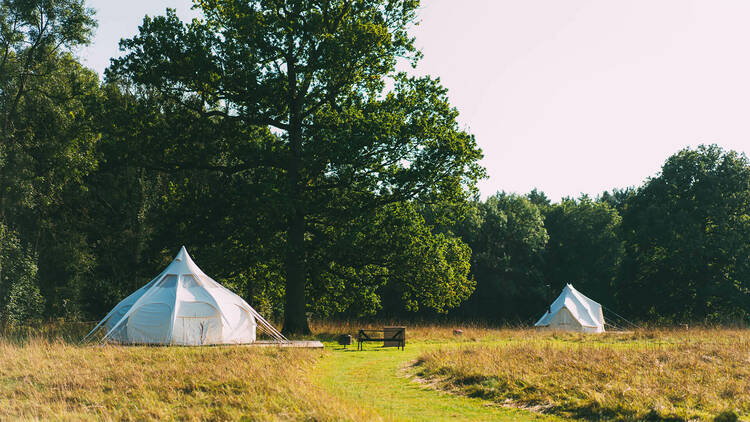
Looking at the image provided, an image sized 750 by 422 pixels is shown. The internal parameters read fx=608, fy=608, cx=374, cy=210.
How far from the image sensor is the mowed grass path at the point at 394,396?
10391mm

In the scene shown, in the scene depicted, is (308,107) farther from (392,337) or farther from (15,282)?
(15,282)

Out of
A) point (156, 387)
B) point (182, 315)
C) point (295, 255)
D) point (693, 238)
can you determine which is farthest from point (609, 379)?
point (693, 238)

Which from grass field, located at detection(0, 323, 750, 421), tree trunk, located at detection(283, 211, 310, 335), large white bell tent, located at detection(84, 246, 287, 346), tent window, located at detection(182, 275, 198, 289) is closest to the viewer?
grass field, located at detection(0, 323, 750, 421)

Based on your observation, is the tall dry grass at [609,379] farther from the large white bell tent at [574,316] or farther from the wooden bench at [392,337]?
the large white bell tent at [574,316]

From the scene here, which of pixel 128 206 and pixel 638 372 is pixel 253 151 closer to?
pixel 128 206

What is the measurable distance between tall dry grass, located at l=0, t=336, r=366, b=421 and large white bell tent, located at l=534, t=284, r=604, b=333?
2525 cm

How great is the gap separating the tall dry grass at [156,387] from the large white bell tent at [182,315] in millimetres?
4687

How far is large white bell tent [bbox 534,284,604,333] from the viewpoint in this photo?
37.0m

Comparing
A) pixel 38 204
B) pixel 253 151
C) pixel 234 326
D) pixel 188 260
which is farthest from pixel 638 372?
pixel 38 204

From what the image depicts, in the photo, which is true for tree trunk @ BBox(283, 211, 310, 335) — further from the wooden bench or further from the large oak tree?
the wooden bench

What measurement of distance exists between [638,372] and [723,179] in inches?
1493

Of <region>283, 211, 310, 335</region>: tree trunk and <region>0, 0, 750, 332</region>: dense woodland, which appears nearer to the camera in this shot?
<region>0, 0, 750, 332</region>: dense woodland

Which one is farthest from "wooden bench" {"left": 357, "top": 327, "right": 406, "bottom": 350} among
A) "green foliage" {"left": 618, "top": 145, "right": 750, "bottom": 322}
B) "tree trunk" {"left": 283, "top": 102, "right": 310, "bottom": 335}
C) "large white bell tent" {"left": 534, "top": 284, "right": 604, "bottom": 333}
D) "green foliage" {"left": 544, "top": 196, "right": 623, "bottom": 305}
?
"green foliage" {"left": 544, "top": 196, "right": 623, "bottom": 305}

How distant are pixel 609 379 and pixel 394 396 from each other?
4.33 m
